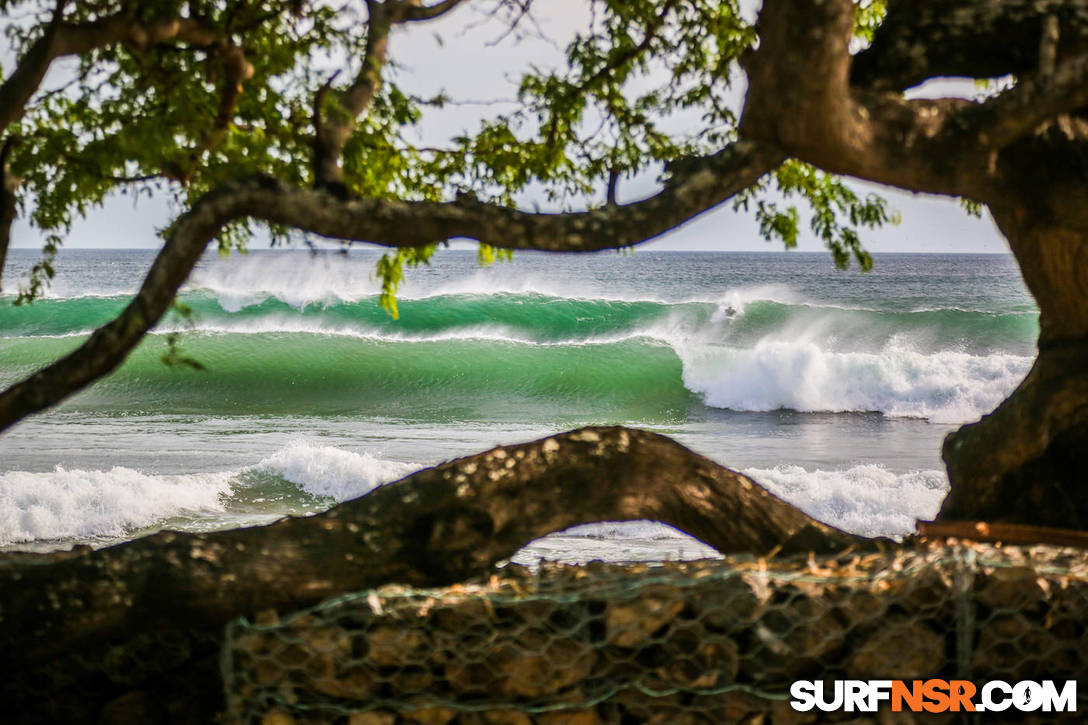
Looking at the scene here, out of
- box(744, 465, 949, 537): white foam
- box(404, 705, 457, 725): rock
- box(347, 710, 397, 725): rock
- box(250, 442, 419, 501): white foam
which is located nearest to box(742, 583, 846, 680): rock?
box(404, 705, 457, 725): rock

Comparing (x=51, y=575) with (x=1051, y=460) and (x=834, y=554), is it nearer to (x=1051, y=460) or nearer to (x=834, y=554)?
(x=834, y=554)

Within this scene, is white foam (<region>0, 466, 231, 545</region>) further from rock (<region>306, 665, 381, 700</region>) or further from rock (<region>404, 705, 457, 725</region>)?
rock (<region>404, 705, 457, 725</region>)

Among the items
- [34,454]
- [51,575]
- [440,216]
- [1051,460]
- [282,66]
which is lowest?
[34,454]

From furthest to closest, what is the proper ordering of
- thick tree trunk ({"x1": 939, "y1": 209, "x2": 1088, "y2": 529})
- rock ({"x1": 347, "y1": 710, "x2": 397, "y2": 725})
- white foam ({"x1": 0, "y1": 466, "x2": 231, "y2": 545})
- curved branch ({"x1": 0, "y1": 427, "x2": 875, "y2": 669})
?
white foam ({"x1": 0, "y1": 466, "x2": 231, "y2": 545}), thick tree trunk ({"x1": 939, "y1": 209, "x2": 1088, "y2": 529}), curved branch ({"x1": 0, "y1": 427, "x2": 875, "y2": 669}), rock ({"x1": 347, "y1": 710, "x2": 397, "y2": 725})

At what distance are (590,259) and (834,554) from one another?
60.6 m

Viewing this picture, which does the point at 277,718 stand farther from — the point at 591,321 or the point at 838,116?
the point at 591,321

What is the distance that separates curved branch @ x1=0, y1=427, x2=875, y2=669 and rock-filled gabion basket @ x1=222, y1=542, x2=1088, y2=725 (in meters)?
0.23

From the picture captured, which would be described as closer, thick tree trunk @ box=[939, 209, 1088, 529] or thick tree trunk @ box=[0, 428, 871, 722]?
thick tree trunk @ box=[0, 428, 871, 722]

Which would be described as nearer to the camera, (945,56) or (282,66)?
(945,56)

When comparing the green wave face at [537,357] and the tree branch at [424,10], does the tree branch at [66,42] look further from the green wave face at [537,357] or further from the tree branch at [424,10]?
the green wave face at [537,357]

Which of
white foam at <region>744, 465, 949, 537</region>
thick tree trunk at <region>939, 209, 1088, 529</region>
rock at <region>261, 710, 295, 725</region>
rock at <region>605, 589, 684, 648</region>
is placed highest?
thick tree trunk at <region>939, 209, 1088, 529</region>

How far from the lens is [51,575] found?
3.93 m

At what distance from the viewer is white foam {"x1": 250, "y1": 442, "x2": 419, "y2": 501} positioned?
11328mm

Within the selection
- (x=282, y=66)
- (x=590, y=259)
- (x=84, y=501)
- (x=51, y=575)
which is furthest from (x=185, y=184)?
(x=590, y=259)
